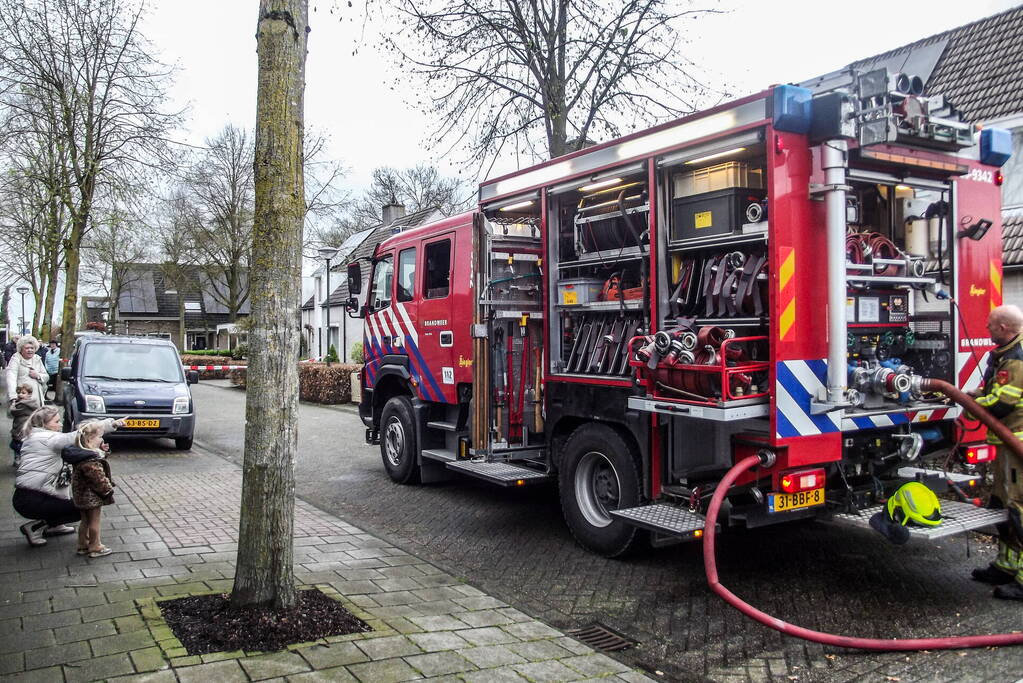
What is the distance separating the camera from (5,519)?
7359 mm

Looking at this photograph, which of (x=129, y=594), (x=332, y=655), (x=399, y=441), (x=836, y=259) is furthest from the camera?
(x=399, y=441)

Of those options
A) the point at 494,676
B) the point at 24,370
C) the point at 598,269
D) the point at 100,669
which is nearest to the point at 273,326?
the point at 100,669

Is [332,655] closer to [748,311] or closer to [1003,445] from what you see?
[748,311]

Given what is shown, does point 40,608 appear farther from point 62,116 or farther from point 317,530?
point 62,116

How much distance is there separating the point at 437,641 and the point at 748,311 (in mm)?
2793

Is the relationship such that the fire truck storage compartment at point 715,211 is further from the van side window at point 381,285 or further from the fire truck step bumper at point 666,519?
the van side window at point 381,285

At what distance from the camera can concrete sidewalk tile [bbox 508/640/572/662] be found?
430cm

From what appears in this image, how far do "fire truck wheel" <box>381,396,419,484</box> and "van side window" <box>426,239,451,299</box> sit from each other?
1379 mm

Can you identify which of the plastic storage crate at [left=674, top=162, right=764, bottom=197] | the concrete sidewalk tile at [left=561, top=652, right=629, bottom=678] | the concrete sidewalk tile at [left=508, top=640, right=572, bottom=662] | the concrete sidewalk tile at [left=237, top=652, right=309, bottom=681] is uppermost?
the plastic storage crate at [left=674, top=162, right=764, bottom=197]

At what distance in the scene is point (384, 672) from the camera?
3.97 m

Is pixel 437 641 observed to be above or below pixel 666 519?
below

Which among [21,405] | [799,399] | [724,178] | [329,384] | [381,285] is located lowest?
[329,384]

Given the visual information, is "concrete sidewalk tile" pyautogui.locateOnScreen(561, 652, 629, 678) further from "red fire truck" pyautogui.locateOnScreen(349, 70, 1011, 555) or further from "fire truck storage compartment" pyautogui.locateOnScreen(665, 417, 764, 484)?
"fire truck storage compartment" pyautogui.locateOnScreen(665, 417, 764, 484)

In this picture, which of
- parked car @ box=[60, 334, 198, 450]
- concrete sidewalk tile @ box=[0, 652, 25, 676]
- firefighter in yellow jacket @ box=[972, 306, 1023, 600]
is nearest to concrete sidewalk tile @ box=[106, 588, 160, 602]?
concrete sidewalk tile @ box=[0, 652, 25, 676]
